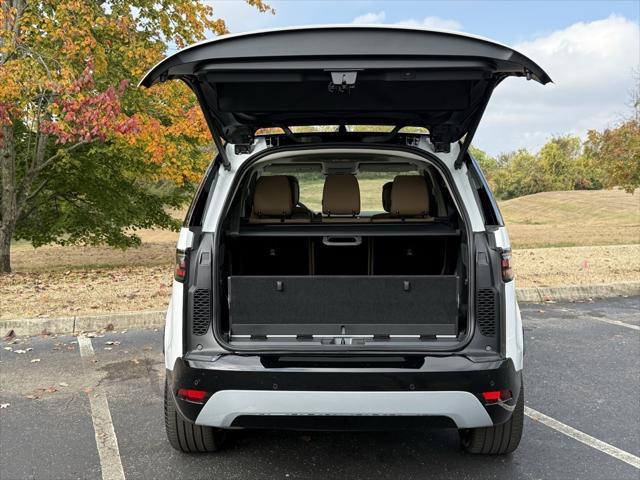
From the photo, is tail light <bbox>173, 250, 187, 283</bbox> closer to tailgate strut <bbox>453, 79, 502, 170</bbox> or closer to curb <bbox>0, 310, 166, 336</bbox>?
tailgate strut <bbox>453, 79, 502, 170</bbox>

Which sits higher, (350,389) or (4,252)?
(350,389)

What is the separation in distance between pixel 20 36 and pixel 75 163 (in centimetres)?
276

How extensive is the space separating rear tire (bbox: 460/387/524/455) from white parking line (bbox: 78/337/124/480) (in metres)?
1.90

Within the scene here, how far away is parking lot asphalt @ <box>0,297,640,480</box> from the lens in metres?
3.25

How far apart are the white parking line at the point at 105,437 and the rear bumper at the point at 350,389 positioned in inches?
34.5

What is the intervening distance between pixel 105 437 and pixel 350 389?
1.81 metres

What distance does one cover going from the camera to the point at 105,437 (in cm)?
370

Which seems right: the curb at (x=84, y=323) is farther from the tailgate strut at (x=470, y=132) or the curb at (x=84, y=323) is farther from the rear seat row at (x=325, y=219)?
the tailgate strut at (x=470, y=132)

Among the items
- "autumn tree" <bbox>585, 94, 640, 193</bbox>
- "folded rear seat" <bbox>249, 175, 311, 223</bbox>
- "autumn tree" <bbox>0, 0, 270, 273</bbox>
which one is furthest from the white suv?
"autumn tree" <bbox>585, 94, 640, 193</bbox>

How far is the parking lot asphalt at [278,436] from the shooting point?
3.25m

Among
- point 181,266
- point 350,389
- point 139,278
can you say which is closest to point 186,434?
point 181,266

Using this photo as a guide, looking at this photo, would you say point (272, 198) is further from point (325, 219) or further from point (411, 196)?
point (411, 196)

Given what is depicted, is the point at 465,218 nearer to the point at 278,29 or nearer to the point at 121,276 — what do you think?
the point at 278,29

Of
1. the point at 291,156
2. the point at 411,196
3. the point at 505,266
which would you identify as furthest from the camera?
the point at 411,196
